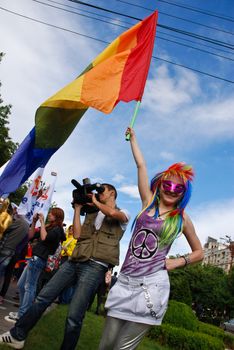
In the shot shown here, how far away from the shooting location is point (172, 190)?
3.33 meters

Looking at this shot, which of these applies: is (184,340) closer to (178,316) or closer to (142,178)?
(178,316)

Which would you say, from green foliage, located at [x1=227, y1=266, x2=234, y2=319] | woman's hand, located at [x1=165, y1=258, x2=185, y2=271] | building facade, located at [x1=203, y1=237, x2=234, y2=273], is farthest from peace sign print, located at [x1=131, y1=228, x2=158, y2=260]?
building facade, located at [x1=203, y1=237, x2=234, y2=273]

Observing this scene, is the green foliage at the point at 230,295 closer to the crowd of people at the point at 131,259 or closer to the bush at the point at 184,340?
the bush at the point at 184,340

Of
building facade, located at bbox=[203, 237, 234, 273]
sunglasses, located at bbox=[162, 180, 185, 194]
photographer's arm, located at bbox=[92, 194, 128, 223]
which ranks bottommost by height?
photographer's arm, located at bbox=[92, 194, 128, 223]

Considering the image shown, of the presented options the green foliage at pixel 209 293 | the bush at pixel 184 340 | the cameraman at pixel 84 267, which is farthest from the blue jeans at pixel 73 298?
the green foliage at pixel 209 293

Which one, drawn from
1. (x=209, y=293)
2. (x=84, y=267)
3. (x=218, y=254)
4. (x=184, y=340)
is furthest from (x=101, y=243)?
(x=218, y=254)

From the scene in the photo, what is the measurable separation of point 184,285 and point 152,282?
22476 millimetres

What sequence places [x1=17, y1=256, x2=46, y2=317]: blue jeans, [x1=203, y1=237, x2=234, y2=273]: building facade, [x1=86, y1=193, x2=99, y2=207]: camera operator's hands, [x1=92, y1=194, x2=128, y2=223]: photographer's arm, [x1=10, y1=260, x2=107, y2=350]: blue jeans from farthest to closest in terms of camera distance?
1. [x1=203, y1=237, x2=234, y2=273]: building facade
2. [x1=17, y1=256, x2=46, y2=317]: blue jeans
3. [x1=86, y1=193, x2=99, y2=207]: camera operator's hands
4. [x1=92, y1=194, x2=128, y2=223]: photographer's arm
5. [x1=10, y1=260, x2=107, y2=350]: blue jeans

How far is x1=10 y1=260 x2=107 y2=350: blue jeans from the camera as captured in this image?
13.4ft

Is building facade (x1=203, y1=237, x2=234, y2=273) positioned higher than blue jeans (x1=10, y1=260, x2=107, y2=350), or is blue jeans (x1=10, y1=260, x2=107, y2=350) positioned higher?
building facade (x1=203, y1=237, x2=234, y2=273)

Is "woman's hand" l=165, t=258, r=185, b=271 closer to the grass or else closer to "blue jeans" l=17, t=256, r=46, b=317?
the grass

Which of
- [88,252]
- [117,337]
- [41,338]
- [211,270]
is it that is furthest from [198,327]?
[211,270]

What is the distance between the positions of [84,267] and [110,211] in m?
0.66

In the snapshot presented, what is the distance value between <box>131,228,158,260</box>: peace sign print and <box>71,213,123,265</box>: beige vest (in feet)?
3.90
